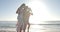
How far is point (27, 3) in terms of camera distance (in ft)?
13.3

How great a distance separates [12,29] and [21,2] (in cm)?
70

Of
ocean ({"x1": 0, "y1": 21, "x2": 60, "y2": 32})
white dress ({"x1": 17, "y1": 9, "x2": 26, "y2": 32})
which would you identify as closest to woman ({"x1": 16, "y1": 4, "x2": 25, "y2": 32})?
white dress ({"x1": 17, "y1": 9, "x2": 26, "y2": 32})

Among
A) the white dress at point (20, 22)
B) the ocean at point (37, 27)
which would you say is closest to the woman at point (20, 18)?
the white dress at point (20, 22)

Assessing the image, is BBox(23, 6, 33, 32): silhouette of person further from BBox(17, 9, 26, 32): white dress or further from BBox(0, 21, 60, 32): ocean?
BBox(0, 21, 60, 32): ocean

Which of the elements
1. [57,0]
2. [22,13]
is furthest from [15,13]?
[57,0]

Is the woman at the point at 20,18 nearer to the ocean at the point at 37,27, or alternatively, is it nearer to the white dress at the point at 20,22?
the white dress at the point at 20,22

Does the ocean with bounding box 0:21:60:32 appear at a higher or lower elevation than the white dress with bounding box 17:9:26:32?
lower

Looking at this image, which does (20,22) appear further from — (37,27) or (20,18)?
(37,27)

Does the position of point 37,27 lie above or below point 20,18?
below

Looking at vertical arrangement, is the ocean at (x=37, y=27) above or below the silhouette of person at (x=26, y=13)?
below

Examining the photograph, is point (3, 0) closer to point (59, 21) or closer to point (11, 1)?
point (11, 1)

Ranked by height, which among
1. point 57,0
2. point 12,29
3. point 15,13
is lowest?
point 12,29

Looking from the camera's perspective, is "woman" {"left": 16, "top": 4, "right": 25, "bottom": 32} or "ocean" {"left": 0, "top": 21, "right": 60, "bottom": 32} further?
"ocean" {"left": 0, "top": 21, "right": 60, "bottom": 32}

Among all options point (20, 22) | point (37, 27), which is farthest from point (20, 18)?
point (37, 27)
